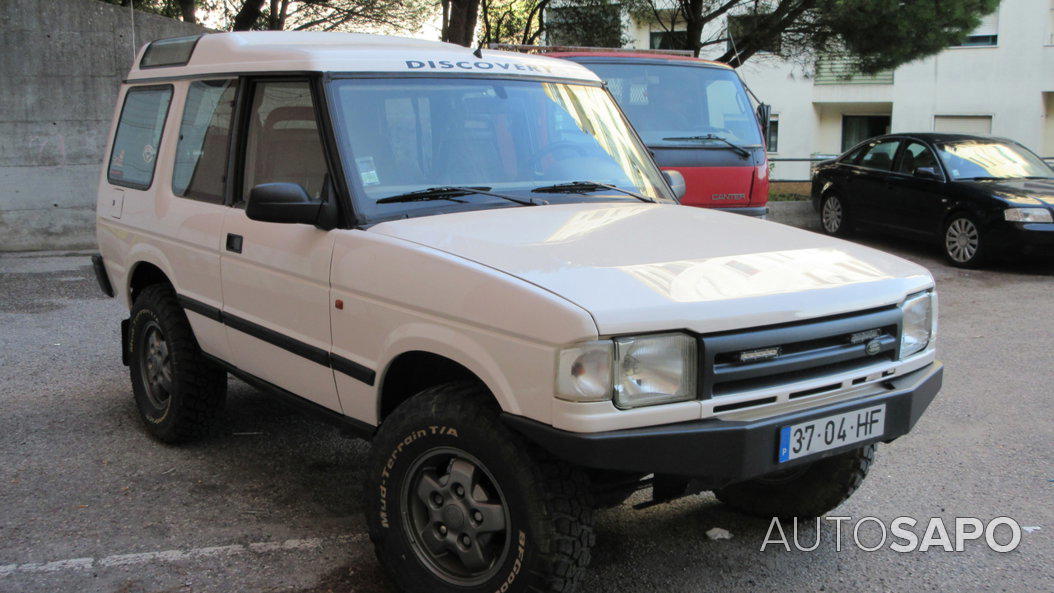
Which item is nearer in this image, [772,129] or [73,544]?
[73,544]

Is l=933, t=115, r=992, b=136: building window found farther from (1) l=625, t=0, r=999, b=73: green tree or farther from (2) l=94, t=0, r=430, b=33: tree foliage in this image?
(2) l=94, t=0, r=430, b=33: tree foliage

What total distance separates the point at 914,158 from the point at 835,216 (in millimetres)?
1602

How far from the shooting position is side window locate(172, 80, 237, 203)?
458cm

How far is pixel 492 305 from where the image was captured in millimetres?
3029

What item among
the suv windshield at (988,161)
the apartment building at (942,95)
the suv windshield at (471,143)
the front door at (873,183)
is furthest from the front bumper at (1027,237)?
the apartment building at (942,95)

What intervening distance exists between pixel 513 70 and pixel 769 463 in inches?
86.0

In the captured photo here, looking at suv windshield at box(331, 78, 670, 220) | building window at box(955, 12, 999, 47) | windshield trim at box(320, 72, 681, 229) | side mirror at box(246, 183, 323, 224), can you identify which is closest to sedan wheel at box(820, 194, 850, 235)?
suv windshield at box(331, 78, 670, 220)

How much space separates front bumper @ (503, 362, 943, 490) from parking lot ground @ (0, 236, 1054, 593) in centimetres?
90

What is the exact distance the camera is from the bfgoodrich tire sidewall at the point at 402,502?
9.86ft

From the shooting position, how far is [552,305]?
286cm

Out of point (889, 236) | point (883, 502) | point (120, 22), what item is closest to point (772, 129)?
point (889, 236)

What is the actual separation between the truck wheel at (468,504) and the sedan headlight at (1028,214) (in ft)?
30.3

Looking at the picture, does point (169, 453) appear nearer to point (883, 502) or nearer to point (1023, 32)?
point (883, 502)

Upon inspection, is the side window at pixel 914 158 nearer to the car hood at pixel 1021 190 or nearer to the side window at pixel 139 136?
the car hood at pixel 1021 190
